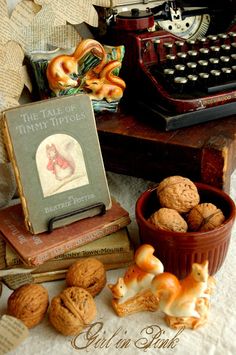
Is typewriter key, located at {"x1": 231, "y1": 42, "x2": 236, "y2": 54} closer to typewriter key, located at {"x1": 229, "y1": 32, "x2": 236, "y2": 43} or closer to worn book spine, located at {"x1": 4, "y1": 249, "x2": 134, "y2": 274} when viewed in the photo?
typewriter key, located at {"x1": 229, "y1": 32, "x2": 236, "y2": 43}

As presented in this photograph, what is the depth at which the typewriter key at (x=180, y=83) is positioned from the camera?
1.05 m

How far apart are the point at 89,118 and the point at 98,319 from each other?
1.25ft

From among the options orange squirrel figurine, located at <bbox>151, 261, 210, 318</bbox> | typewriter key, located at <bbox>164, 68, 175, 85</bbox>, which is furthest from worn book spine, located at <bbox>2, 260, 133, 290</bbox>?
typewriter key, located at <bbox>164, 68, 175, 85</bbox>

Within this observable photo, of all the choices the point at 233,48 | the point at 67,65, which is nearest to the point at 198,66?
the point at 233,48

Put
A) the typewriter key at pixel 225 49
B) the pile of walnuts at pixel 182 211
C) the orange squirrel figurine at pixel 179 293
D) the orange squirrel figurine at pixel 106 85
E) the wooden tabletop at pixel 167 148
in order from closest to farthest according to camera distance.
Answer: the orange squirrel figurine at pixel 179 293 → the pile of walnuts at pixel 182 211 → the wooden tabletop at pixel 167 148 → the orange squirrel figurine at pixel 106 85 → the typewriter key at pixel 225 49

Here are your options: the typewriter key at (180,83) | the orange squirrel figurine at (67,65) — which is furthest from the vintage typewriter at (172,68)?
the orange squirrel figurine at (67,65)

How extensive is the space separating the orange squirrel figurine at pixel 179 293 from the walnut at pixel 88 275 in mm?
120

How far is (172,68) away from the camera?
1137mm

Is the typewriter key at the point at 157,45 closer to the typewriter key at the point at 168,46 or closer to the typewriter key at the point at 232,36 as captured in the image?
the typewriter key at the point at 168,46

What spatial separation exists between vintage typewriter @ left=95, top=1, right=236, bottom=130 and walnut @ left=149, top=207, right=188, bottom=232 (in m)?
0.25

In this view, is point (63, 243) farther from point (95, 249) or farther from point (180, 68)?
point (180, 68)

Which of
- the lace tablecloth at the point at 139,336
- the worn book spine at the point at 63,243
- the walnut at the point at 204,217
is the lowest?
the lace tablecloth at the point at 139,336

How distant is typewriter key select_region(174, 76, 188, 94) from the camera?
1.05 m

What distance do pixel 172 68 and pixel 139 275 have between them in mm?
577
